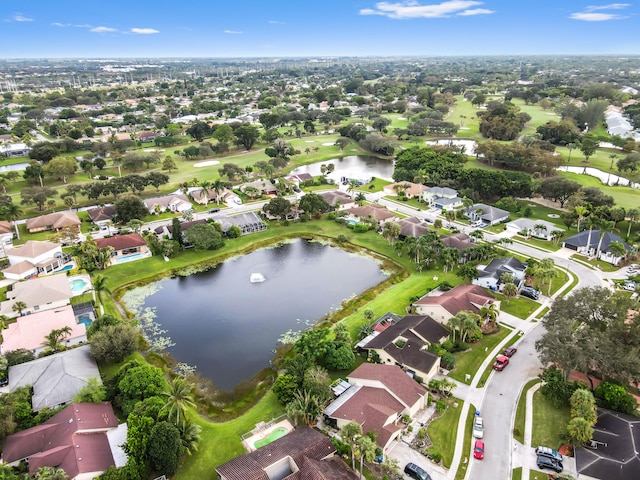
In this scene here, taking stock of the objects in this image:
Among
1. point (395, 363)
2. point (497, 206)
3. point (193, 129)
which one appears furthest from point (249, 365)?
point (193, 129)

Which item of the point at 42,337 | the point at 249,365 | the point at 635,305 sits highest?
the point at 635,305

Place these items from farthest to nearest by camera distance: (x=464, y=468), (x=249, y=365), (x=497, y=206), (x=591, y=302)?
(x=497, y=206) < (x=249, y=365) < (x=591, y=302) < (x=464, y=468)

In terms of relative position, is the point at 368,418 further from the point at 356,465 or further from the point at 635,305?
the point at 635,305

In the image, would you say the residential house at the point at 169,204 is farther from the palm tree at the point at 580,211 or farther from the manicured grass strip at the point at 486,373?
the palm tree at the point at 580,211

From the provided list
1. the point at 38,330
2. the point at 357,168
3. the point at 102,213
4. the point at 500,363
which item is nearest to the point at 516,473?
the point at 500,363

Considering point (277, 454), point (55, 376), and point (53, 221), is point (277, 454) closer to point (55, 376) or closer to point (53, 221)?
point (55, 376)

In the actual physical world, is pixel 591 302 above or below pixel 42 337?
above

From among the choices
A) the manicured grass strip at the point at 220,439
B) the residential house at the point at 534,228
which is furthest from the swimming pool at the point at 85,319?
→ the residential house at the point at 534,228
